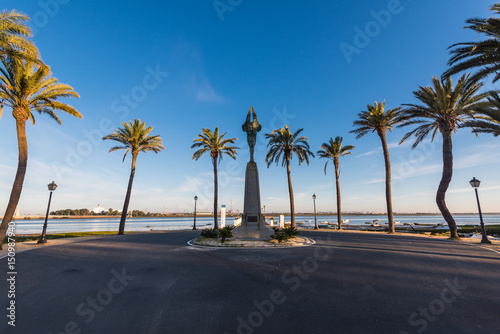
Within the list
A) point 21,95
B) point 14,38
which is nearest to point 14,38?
point 14,38

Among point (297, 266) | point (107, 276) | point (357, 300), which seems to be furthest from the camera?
point (297, 266)

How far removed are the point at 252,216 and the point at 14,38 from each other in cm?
1689

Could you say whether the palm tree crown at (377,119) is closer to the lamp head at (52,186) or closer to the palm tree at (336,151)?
the palm tree at (336,151)

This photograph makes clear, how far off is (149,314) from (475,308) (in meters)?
6.46

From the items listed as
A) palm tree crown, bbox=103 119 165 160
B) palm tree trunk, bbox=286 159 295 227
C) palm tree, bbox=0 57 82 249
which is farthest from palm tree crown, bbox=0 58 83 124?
palm tree trunk, bbox=286 159 295 227

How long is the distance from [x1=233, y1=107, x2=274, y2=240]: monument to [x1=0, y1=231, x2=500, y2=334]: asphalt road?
22.7 feet

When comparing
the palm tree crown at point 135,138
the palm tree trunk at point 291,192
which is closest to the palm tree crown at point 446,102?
the palm tree trunk at point 291,192

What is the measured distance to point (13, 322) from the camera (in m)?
3.93

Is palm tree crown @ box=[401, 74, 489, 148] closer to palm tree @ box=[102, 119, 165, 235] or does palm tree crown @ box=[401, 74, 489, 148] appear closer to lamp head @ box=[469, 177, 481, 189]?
lamp head @ box=[469, 177, 481, 189]

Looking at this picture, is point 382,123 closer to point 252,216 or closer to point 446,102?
point 446,102

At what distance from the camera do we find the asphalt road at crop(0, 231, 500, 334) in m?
3.76

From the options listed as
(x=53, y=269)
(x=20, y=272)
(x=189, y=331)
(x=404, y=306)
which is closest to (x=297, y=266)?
(x=404, y=306)

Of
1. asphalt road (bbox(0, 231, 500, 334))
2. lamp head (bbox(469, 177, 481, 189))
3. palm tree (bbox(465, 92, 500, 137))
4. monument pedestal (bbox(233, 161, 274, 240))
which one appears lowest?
asphalt road (bbox(0, 231, 500, 334))

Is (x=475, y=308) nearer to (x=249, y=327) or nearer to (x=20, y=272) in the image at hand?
(x=249, y=327)
